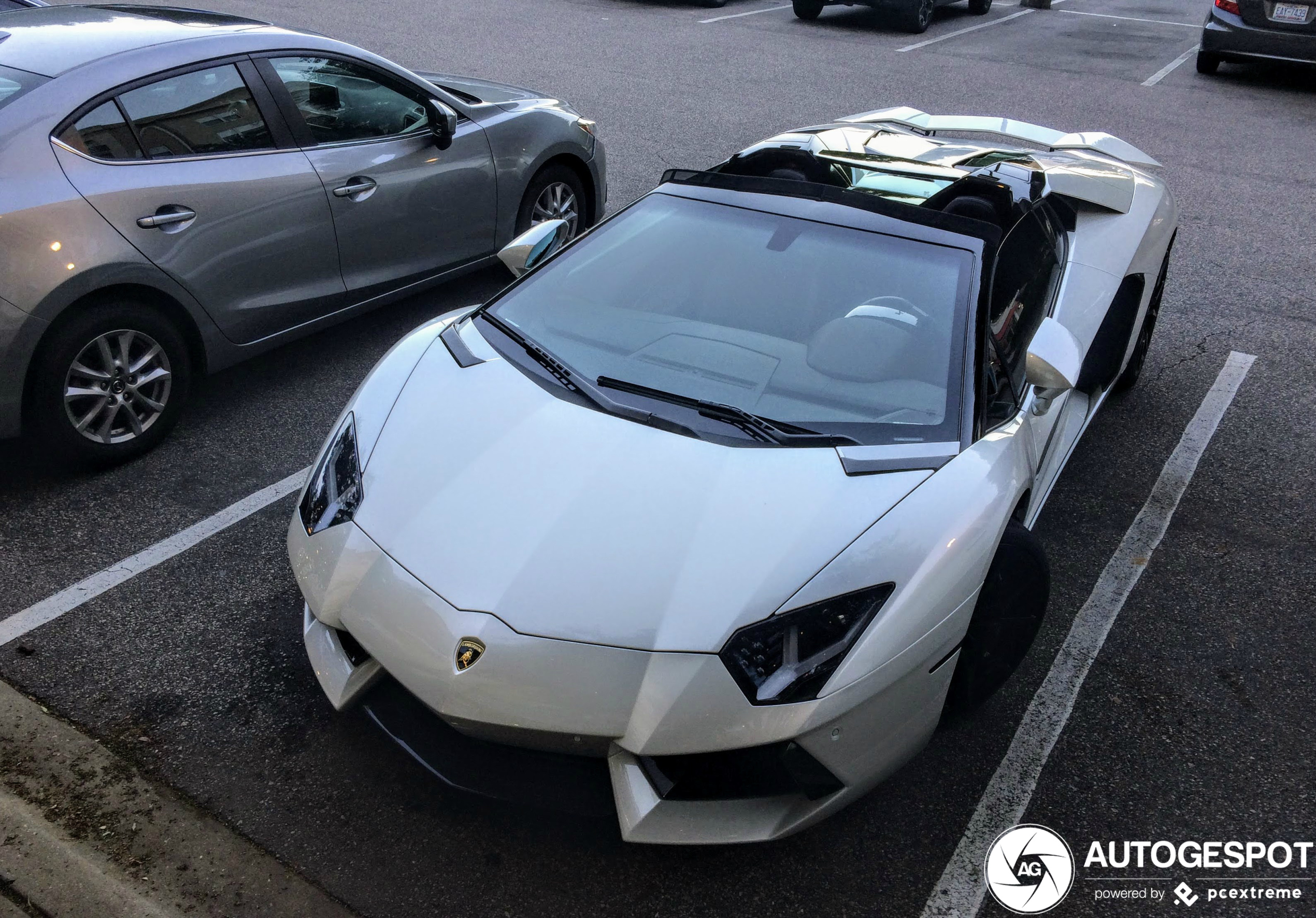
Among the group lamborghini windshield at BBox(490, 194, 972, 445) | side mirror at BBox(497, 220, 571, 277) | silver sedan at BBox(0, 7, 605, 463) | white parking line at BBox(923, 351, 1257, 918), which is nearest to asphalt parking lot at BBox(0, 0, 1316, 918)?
white parking line at BBox(923, 351, 1257, 918)

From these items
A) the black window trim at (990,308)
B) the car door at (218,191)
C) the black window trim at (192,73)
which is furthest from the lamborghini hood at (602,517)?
the black window trim at (192,73)

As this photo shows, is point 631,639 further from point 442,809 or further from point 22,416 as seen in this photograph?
point 22,416

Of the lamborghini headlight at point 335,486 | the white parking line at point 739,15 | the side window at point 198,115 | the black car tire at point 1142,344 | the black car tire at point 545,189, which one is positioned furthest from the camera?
the white parking line at point 739,15

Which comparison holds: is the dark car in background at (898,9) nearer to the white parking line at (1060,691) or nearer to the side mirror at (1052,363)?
the white parking line at (1060,691)

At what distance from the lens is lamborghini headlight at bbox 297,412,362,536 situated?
9.34 ft

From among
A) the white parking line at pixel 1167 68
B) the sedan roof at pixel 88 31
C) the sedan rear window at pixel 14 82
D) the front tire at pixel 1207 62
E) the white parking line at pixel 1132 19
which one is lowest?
the white parking line at pixel 1132 19

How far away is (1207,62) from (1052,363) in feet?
41.9

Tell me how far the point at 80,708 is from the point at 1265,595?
13.0 ft

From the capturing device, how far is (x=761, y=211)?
3.67 meters

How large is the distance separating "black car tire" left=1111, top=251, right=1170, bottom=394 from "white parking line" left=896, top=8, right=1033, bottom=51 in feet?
33.2

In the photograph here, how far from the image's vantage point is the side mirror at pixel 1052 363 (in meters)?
3.17

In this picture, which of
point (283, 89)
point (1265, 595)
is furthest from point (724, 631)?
point (283, 89)

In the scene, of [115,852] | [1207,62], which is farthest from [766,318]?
[1207,62]

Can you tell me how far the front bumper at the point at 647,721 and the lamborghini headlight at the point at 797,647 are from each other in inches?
1.2
